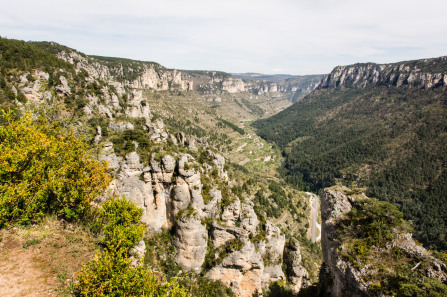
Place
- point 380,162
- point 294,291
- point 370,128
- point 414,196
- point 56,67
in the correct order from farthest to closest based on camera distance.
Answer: point 370,128 < point 380,162 < point 414,196 < point 56,67 < point 294,291

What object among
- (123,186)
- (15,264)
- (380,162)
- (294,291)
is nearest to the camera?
(15,264)

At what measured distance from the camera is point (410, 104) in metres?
189

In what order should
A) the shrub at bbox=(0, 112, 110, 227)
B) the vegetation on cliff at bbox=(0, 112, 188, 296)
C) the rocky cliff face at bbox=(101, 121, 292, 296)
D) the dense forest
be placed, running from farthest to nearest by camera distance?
the dense forest
the rocky cliff face at bbox=(101, 121, 292, 296)
the shrub at bbox=(0, 112, 110, 227)
the vegetation on cliff at bbox=(0, 112, 188, 296)

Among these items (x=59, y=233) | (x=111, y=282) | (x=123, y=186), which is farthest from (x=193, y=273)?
(x=111, y=282)

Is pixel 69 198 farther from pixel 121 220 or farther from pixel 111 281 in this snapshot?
pixel 111 281

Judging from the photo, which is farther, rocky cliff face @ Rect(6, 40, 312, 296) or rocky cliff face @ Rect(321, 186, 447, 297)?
rocky cliff face @ Rect(6, 40, 312, 296)

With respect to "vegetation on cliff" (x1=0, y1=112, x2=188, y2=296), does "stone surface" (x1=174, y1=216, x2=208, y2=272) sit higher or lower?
lower

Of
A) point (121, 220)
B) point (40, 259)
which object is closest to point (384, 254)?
point (121, 220)

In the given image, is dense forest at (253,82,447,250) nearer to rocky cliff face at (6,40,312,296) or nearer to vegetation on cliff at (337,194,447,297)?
rocky cliff face at (6,40,312,296)

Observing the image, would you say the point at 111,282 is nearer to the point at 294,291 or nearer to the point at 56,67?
the point at 294,291

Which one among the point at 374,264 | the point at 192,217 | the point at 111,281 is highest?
the point at 111,281

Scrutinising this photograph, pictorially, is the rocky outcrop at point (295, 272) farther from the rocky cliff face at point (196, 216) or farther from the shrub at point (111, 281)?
the shrub at point (111, 281)

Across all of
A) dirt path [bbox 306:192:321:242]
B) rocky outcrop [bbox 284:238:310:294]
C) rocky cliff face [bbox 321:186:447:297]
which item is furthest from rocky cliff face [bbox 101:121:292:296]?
dirt path [bbox 306:192:321:242]

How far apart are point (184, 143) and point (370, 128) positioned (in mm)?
186050
